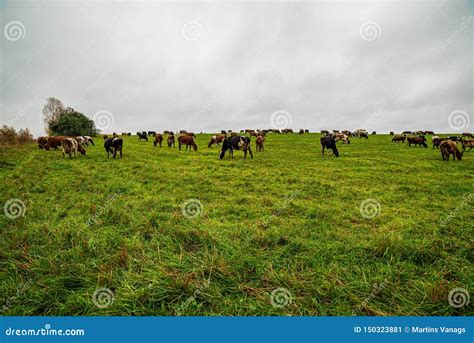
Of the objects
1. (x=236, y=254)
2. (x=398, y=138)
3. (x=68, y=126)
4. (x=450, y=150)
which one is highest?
(x=68, y=126)

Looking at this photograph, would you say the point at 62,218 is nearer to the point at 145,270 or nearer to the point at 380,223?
the point at 145,270

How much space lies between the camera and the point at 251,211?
6.55 meters

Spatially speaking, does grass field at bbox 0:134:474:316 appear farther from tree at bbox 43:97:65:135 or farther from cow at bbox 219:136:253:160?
tree at bbox 43:97:65:135

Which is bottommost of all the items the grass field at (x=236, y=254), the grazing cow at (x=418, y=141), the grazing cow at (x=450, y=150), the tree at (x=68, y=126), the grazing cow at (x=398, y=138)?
the grass field at (x=236, y=254)

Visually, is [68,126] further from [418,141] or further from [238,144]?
[418,141]

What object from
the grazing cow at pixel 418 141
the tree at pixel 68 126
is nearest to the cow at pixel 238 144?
the grazing cow at pixel 418 141

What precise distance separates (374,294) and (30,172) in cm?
1494

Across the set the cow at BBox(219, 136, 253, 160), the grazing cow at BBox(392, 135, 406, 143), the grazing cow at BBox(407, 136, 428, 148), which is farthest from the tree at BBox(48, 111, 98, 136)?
the grazing cow at BBox(407, 136, 428, 148)

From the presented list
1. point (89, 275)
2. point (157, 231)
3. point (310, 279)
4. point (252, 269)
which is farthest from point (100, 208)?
point (310, 279)

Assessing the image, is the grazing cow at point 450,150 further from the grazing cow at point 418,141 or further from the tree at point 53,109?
the tree at point 53,109

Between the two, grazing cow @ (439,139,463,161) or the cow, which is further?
the cow

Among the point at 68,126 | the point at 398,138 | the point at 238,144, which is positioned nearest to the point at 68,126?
the point at 68,126

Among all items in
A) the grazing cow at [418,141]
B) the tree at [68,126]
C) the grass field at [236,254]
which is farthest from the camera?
the tree at [68,126]

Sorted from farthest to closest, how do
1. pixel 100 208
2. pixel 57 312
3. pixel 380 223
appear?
1. pixel 100 208
2. pixel 380 223
3. pixel 57 312
